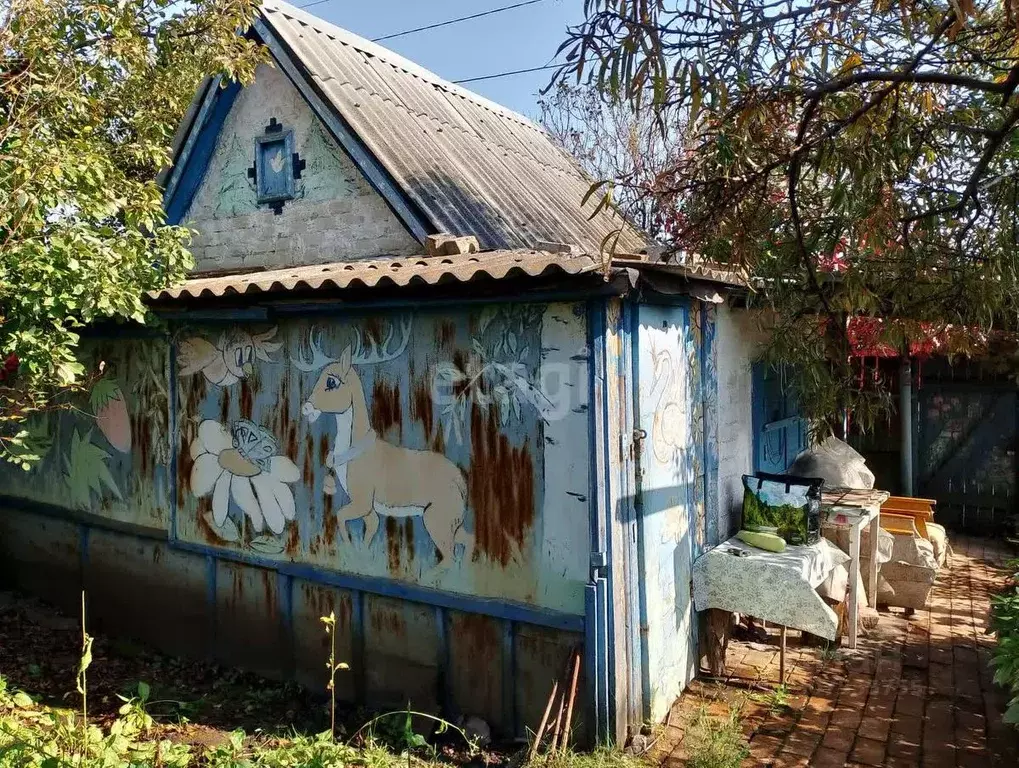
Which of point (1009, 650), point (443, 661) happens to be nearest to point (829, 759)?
point (1009, 650)

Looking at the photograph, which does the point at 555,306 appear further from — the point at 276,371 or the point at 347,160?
the point at 347,160

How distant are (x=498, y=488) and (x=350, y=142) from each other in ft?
12.2

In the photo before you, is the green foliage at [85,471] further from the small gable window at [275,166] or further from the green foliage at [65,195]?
the small gable window at [275,166]

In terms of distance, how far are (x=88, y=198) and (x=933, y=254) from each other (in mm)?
5299

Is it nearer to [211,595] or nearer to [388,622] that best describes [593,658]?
[388,622]

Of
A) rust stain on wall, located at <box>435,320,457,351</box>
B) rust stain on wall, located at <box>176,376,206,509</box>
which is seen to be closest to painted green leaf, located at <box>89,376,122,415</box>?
rust stain on wall, located at <box>176,376,206,509</box>

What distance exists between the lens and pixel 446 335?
5004 millimetres

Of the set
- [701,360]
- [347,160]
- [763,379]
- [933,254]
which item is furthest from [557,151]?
[933,254]

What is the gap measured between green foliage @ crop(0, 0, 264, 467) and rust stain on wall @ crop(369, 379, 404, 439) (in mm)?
1766

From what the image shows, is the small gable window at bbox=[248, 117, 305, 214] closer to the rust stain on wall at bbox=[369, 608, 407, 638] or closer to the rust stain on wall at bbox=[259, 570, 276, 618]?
the rust stain on wall at bbox=[259, 570, 276, 618]

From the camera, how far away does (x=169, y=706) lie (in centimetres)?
550

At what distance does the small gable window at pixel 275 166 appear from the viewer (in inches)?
295

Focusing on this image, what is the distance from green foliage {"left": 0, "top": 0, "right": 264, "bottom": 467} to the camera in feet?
15.6

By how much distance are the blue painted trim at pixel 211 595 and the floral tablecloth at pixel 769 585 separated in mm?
3800
